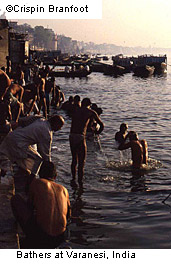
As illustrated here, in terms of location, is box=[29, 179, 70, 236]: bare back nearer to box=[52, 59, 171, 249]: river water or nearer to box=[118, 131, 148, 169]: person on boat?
box=[52, 59, 171, 249]: river water

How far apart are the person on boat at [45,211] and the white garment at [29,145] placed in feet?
5.15

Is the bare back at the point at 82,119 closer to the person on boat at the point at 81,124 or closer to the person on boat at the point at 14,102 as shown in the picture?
the person on boat at the point at 81,124

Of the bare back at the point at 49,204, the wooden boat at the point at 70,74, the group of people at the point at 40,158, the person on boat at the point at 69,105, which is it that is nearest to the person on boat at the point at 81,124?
the group of people at the point at 40,158

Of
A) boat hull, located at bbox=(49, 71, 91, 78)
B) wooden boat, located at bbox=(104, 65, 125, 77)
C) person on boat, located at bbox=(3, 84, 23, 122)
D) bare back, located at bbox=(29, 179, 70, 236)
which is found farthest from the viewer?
wooden boat, located at bbox=(104, 65, 125, 77)

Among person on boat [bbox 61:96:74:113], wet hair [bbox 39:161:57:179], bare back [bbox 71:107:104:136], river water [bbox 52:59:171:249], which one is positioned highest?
bare back [bbox 71:107:104:136]

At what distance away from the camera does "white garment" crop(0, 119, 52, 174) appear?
6652mm

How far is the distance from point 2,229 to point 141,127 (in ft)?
47.2

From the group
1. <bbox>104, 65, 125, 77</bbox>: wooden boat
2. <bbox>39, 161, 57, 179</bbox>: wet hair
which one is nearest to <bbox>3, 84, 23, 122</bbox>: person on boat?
<bbox>39, 161, 57, 179</bbox>: wet hair

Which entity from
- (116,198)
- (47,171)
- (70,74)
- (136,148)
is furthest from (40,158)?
(70,74)

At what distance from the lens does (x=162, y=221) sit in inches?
301

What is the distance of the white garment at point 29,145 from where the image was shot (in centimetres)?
665

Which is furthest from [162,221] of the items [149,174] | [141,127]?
[141,127]

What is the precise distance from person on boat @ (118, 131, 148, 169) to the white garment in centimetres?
359

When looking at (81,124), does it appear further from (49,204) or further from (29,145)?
(49,204)
